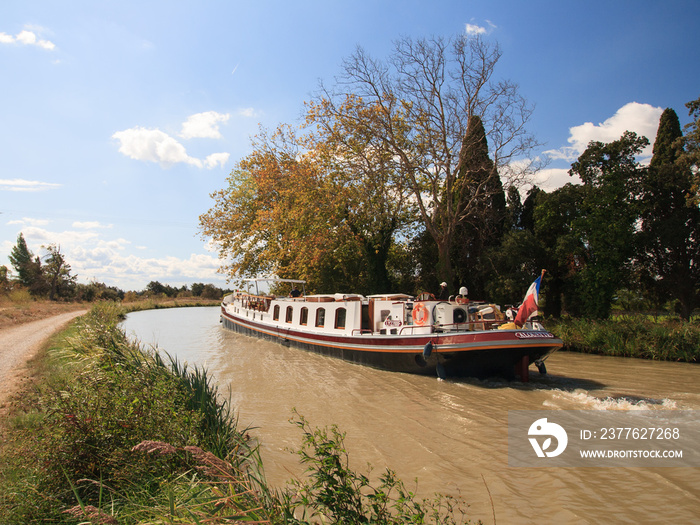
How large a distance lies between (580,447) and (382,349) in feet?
24.3

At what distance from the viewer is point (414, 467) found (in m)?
6.33

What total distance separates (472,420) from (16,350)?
14.1 m

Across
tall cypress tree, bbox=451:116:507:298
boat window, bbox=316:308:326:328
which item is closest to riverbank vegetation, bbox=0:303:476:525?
boat window, bbox=316:308:326:328

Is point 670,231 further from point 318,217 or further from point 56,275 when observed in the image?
point 56,275

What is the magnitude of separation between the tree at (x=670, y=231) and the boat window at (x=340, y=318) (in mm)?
15591

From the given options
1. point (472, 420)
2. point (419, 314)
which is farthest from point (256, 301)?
point (472, 420)

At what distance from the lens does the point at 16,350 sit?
43.8 feet

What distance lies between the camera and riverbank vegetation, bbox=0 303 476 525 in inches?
136

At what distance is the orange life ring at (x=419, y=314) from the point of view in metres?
13.4

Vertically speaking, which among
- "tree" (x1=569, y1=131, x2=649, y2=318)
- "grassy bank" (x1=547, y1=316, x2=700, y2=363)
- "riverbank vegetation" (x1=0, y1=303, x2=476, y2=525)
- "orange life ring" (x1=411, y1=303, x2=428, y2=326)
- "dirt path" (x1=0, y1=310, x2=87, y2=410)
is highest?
"tree" (x1=569, y1=131, x2=649, y2=318)

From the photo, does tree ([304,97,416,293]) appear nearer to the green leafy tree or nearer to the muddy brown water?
the muddy brown water

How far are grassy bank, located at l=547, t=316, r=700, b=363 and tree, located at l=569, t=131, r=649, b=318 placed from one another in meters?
2.35

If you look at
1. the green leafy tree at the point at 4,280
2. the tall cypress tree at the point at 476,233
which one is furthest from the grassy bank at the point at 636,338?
the green leafy tree at the point at 4,280
